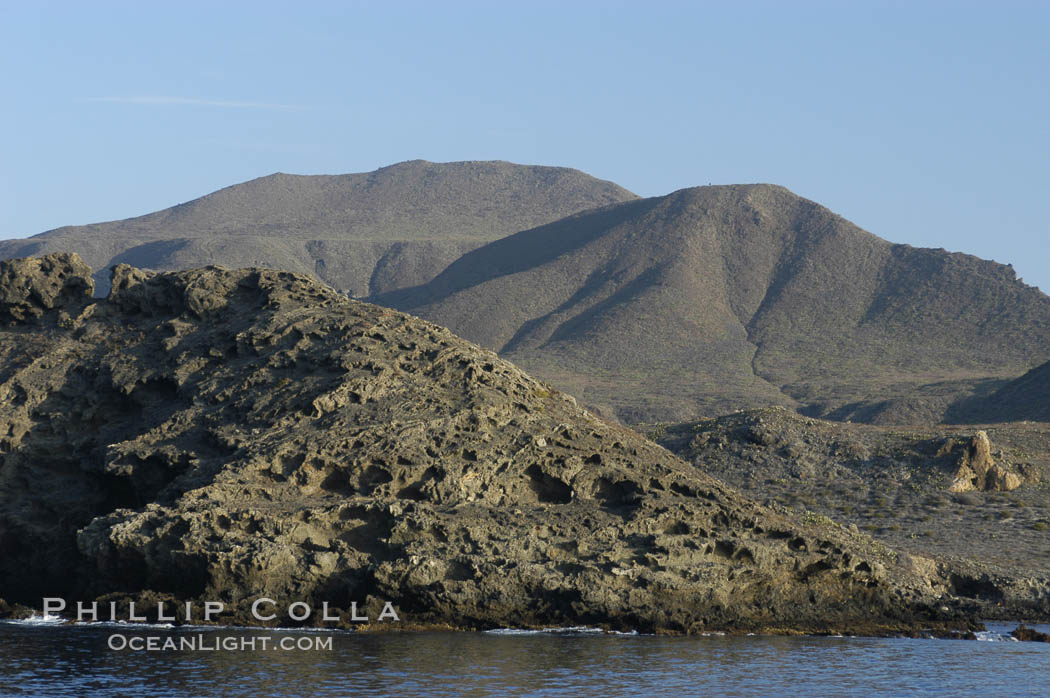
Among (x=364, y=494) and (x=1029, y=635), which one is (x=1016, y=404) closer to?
(x=1029, y=635)

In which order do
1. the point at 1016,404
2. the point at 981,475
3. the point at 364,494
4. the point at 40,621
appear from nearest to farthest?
the point at 364,494 < the point at 40,621 < the point at 981,475 < the point at 1016,404

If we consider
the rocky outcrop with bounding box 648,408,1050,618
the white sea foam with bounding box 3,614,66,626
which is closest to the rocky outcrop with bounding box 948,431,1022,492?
the rocky outcrop with bounding box 648,408,1050,618

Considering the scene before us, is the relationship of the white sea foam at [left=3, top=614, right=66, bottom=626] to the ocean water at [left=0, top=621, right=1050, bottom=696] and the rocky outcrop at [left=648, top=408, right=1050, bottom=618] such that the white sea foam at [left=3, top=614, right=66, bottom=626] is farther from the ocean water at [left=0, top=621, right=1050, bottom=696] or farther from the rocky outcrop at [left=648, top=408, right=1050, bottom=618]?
the rocky outcrop at [left=648, top=408, right=1050, bottom=618]

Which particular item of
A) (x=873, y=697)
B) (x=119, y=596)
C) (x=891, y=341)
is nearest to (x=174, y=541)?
(x=119, y=596)

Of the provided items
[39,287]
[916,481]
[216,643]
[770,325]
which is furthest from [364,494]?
[770,325]

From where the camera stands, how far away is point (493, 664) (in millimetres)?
33375

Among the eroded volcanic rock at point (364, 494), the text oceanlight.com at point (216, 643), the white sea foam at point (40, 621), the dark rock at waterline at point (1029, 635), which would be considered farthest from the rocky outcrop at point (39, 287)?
the dark rock at waterline at point (1029, 635)

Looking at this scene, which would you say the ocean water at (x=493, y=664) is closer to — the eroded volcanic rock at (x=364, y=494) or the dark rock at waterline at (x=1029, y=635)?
the eroded volcanic rock at (x=364, y=494)

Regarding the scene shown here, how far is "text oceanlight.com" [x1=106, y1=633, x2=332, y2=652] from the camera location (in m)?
34.9

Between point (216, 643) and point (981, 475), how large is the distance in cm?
4343

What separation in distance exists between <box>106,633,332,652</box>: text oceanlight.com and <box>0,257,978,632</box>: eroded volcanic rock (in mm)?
1907

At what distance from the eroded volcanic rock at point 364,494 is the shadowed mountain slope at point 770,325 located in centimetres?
9010

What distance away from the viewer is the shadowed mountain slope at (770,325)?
146 metres

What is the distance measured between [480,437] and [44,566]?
13.9 m
